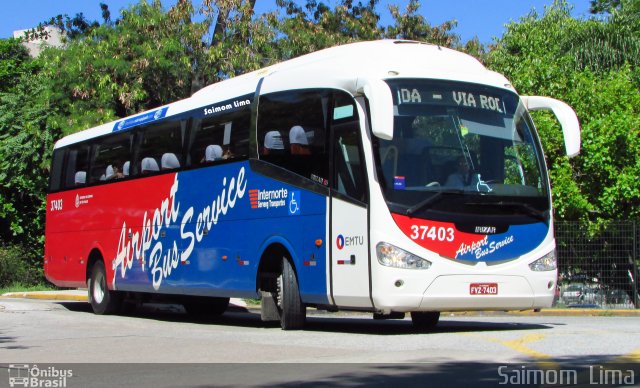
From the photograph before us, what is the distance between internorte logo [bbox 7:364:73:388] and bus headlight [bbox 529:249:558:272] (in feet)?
20.3

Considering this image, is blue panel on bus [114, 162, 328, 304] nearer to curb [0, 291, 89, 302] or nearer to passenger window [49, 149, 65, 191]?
passenger window [49, 149, 65, 191]

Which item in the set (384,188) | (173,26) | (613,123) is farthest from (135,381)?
(173,26)

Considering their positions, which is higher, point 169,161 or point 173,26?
point 173,26

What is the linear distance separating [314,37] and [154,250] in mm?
16342

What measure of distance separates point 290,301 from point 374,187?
2.41 metres

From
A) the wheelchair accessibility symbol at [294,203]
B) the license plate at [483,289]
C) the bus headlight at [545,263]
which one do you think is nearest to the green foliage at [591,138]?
the bus headlight at [545,263]

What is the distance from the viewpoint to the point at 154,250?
58.2ft

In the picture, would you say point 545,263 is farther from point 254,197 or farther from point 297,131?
point 254,197

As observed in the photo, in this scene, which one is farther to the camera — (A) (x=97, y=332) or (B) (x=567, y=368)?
(A) (x=97, y=332)

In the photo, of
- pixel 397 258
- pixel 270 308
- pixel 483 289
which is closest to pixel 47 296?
pixel 270 308

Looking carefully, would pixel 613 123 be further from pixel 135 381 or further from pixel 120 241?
pixel 135 381

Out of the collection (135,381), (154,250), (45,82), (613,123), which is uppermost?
(45,82)

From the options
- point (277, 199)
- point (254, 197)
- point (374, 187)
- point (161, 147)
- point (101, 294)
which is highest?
point (161, 147)

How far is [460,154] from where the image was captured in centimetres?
1241
